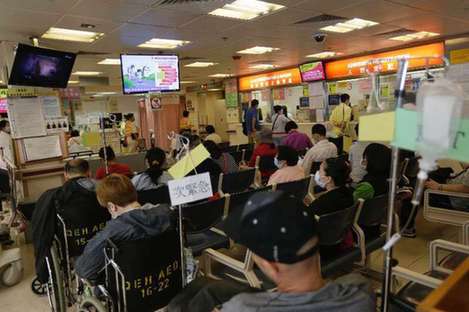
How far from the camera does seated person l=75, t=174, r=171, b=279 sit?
1719mm

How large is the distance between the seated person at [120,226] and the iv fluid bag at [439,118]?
1282 mm

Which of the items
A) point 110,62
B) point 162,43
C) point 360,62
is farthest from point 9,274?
point 360,62

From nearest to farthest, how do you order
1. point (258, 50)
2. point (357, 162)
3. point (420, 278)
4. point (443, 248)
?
point (420, 278), point (443, 248), point (357, 162), point (258, 50)

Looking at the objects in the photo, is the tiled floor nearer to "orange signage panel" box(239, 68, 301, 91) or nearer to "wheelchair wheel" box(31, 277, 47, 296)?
"wheelchair wheel" box(31, 277, 47, 296)

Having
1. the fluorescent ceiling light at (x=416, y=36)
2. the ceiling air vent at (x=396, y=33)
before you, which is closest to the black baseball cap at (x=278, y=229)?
the ceiling air vent at (x=396, y=33)

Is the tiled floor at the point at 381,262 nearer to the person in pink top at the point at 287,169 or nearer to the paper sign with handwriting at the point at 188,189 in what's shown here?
the person in pink top at the point at 287,169

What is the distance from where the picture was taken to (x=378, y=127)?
100 cm

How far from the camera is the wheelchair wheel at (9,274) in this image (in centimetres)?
300

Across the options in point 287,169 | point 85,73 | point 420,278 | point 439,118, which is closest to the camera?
point 439,118

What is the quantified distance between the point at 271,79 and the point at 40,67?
781cm

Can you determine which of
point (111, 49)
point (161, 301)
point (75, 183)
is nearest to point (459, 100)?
point (161, 301)

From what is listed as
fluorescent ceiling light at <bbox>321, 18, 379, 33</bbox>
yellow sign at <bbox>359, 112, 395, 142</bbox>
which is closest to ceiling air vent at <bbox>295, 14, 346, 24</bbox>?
fluorescent ceiling light at <bbox>321, 18, 379, 33</bbox>

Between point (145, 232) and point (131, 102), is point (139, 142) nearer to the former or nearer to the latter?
point (145, 232)

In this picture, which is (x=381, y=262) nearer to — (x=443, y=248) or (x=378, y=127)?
(x=443, y=248)
